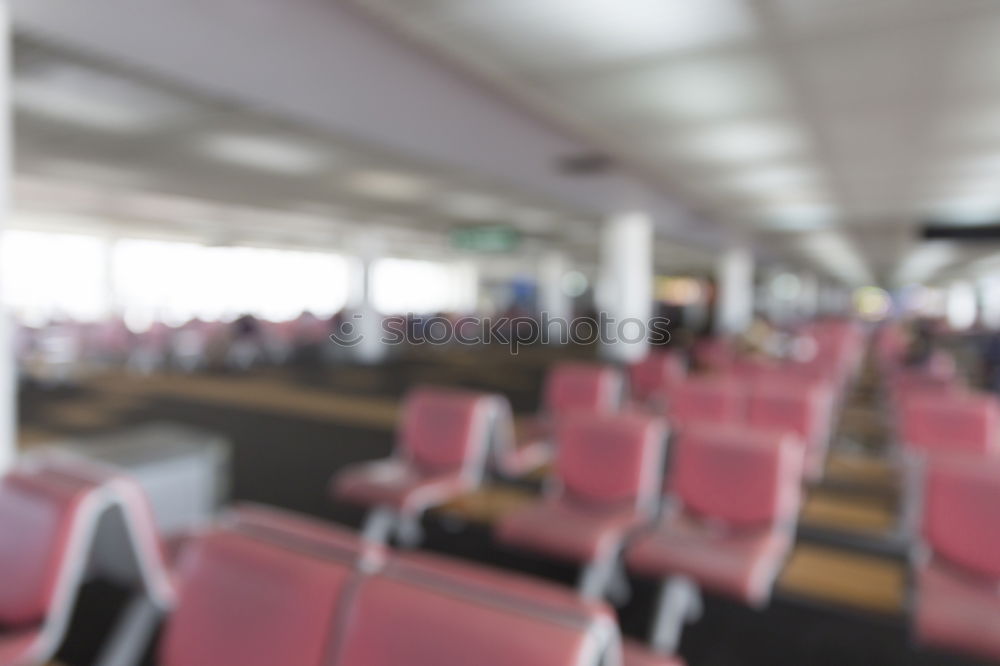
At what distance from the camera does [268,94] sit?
3.50 m

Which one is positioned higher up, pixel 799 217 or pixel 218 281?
pixel 799 217

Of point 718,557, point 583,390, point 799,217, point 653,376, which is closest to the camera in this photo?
point 718,557

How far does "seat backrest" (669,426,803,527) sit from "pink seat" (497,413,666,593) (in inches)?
5.7

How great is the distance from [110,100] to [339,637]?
192 inches

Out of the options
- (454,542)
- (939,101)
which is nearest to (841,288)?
(939,101)

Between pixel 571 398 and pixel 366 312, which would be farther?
pixel 366 312

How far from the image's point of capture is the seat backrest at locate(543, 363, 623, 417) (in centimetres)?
439

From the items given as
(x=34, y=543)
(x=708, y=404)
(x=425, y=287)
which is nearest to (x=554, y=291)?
(x=425, y=287)

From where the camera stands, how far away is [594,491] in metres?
2.88

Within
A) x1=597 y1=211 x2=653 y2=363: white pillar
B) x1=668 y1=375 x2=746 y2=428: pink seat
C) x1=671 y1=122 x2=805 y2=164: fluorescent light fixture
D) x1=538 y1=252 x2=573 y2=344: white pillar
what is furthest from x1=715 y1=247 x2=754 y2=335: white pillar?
x1=668 y1=375 x2=746 y2=428: pink seat

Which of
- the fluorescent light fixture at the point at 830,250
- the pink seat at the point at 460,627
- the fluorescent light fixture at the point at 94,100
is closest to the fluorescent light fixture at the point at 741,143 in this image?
the fluorescent light fixture at the point at 94,100

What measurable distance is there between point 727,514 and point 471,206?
8551 millimetres

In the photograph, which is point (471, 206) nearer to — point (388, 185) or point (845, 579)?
point (388, 185)

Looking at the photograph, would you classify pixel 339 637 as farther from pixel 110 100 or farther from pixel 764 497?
pixel 110 100
